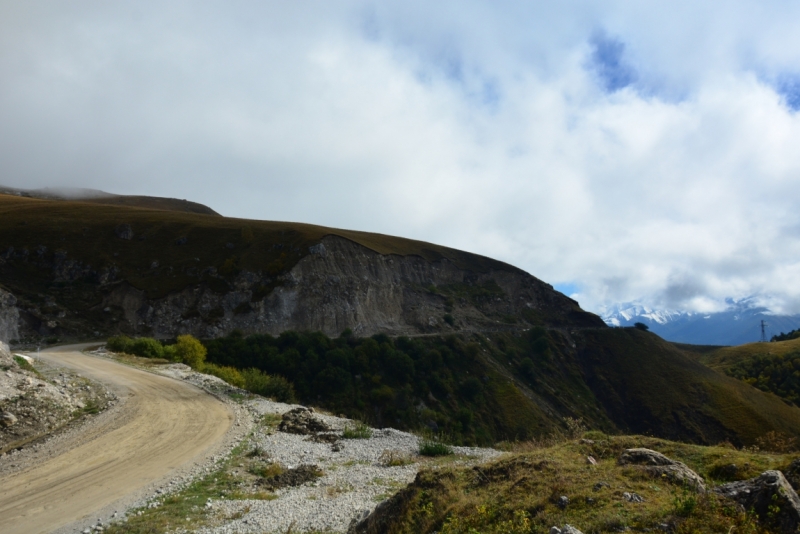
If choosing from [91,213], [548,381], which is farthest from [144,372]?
[91,213]

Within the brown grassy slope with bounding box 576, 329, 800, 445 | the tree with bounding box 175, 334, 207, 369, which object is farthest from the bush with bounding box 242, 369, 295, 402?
the brown grassy slope with bounding box 576, 329, 800, 445

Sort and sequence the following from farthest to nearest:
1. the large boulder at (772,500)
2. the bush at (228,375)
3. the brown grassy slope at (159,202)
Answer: the brown grassy slope at (159,202), the bush at (228,375), the large boulder at (772,500)

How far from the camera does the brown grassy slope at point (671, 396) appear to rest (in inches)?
2451

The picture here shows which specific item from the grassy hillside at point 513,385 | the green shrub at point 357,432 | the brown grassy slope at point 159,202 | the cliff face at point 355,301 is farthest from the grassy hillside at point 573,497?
the brown grassy slope at point 159,202

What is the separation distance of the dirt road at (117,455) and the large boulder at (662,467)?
472 inches

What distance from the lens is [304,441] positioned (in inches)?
683

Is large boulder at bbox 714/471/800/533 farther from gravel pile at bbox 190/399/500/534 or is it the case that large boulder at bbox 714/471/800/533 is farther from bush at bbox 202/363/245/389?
bush at bbox 202/363/245/389

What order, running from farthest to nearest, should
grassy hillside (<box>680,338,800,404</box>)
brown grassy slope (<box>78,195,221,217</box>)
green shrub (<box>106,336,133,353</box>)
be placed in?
1. brown grassy slope (<box>78,195,221,217</box>)
2. grassy hillside (<box>680,338,800,404</box>)
3. green shrub (<box>106,336,133,353</box>)

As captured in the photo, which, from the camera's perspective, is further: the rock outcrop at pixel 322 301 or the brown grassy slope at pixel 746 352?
the brown grassy slope at pixel 746 352

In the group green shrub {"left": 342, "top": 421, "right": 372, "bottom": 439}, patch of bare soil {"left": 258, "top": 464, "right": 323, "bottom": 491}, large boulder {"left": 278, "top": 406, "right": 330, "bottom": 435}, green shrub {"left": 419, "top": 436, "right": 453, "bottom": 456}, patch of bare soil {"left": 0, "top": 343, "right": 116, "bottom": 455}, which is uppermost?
green shrub {"left": 419, "top": 436, "right": 453, "bottom": 456}

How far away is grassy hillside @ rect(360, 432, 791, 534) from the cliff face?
54.9 metres

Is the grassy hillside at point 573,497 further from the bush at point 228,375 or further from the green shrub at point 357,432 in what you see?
the bush at point 228,375

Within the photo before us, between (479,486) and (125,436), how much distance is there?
44.9 ft

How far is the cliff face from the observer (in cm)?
5916
